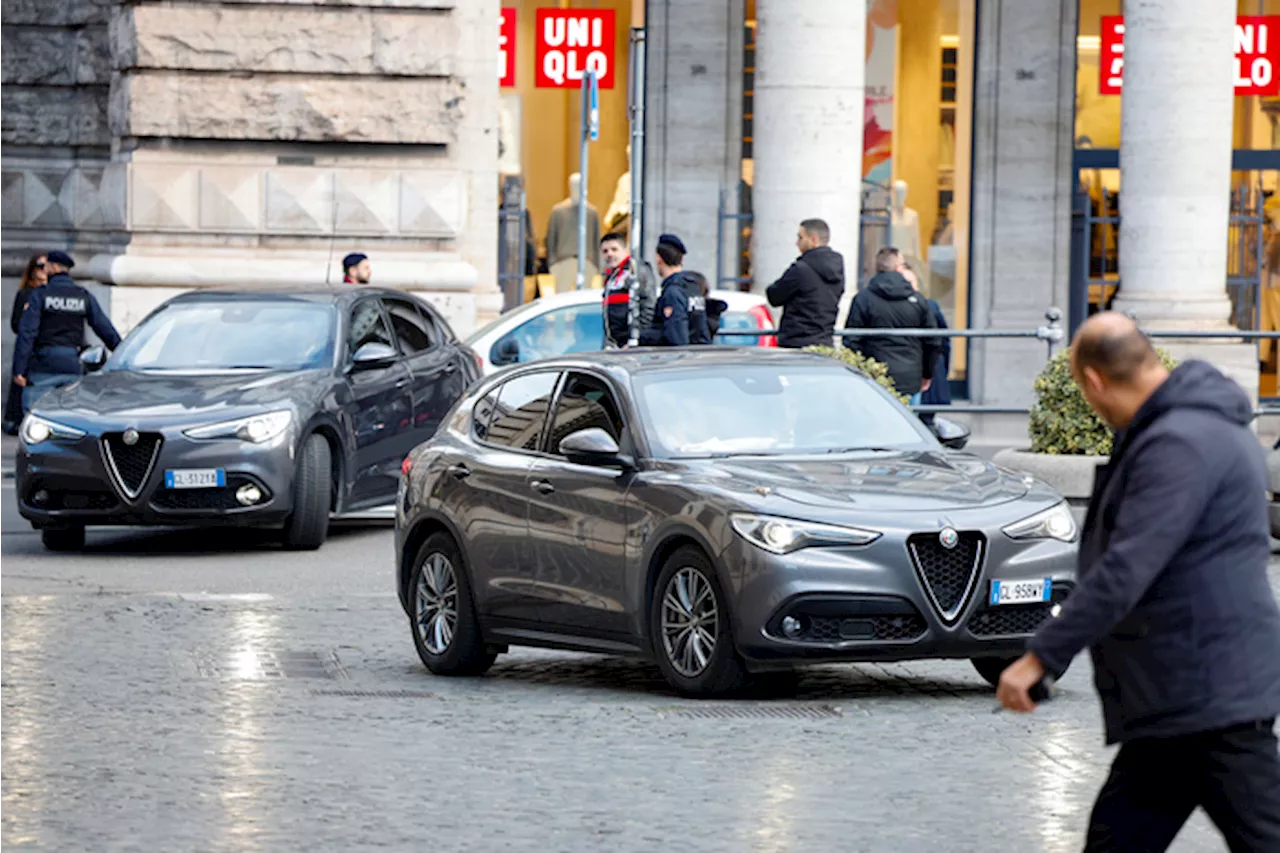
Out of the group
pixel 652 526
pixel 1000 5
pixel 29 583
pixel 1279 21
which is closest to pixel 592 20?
pixel 1000 5

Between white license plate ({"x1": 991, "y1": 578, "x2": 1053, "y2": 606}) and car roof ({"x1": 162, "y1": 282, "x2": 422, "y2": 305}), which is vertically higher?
car roof ({"x1": 162, "y1": 282, "x2": 422, "y2": 305})

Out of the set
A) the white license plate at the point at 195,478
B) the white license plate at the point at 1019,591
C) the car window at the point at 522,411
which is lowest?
the white license plate at the point at 195,478

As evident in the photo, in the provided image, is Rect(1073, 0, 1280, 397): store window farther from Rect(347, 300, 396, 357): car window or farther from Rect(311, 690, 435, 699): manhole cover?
Rect(311, 690, 435, 699): manhole cover

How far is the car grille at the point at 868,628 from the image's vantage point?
10.6 m

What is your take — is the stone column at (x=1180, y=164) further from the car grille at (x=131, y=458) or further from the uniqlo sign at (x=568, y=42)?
the car grille at (x=131, y=458)

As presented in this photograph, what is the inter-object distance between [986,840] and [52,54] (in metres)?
18.8

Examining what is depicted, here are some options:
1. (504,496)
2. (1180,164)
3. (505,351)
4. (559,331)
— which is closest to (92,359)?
(505,351)

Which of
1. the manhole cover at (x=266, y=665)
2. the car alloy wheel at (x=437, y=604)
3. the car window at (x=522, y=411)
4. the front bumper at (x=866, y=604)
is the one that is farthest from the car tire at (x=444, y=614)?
the front bumper at (x=866, y=604)

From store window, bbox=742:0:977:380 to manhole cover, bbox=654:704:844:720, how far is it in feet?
57.0

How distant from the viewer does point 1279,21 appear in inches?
1094

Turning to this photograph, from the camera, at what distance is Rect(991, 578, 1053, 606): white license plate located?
10.7m

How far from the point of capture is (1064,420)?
60.5 ft

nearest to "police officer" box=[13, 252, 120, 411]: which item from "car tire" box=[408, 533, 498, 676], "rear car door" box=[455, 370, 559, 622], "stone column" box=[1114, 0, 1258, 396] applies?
"stone column" box=[1114, 0, 1258, 396]

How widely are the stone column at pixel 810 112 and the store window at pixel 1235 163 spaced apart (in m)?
4.89
